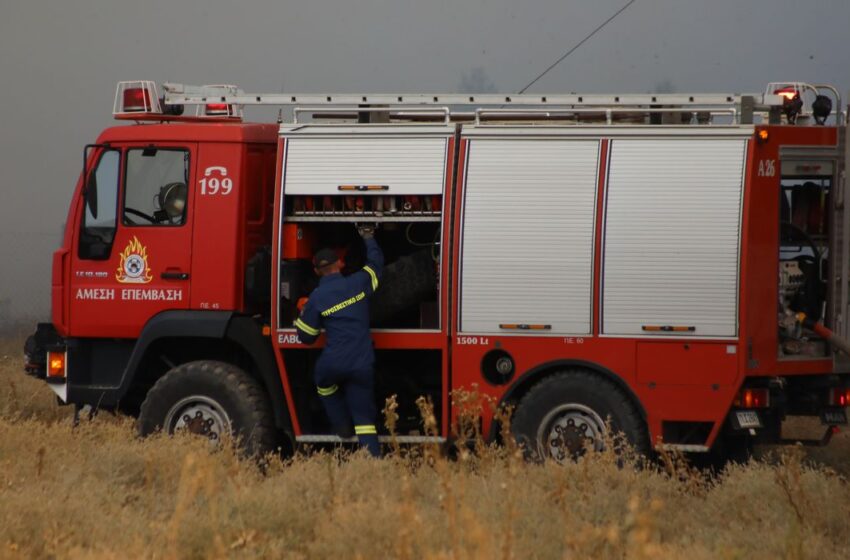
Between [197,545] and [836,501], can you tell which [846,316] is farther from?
[197,545]

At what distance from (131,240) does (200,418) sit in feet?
4.76

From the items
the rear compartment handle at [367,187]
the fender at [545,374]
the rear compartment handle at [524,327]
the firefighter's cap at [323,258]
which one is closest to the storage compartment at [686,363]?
the fender at [545,374]

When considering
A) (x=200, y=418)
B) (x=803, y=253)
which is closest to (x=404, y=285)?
(x=200, y=418)

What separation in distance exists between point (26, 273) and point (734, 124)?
61.8 feet

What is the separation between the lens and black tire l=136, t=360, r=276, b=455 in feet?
34.7

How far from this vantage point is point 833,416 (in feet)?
33.8

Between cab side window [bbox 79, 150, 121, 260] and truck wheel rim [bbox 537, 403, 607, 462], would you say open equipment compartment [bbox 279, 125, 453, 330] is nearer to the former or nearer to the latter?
truck wheel rim [bbox 537, 403, 607, 462]

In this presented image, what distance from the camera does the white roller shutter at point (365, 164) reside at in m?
10.3

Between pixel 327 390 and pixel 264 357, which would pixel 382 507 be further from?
pixel 264 357

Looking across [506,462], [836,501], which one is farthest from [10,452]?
[836,501]

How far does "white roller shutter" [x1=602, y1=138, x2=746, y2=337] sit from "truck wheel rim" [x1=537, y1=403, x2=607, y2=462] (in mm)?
618

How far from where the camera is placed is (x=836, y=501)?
8.20 metres

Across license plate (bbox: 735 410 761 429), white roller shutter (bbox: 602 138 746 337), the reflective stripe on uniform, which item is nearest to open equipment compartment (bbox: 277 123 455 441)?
the reflective stripe on uniform

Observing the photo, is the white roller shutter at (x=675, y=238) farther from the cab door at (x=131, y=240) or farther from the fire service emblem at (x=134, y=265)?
the fire service emblem at (x=134, y=265)
